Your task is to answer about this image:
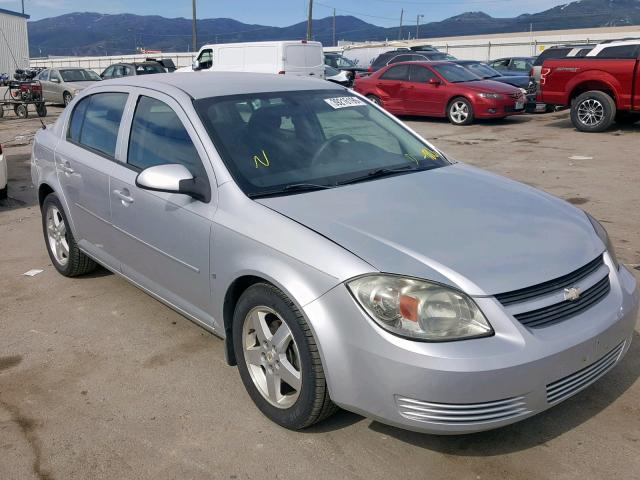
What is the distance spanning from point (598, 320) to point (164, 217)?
231cm

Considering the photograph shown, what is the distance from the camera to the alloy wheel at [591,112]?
1313 cm

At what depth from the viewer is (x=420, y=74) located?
16.2m

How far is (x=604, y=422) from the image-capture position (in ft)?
10.2

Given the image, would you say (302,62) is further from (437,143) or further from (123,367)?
(123,367)

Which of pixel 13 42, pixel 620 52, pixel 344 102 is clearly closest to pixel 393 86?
pixel 620 52

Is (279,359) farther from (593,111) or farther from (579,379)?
(593,111)

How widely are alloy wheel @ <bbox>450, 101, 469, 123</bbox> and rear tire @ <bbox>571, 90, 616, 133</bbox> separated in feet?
8.54

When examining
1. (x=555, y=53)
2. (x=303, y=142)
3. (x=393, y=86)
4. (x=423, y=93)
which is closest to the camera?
(x=303, y=142)

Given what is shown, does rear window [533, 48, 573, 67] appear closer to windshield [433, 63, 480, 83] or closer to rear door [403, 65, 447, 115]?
windshield [433, 63, 480, 83]

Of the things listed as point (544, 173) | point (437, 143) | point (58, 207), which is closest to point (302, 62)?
point (437, 143)

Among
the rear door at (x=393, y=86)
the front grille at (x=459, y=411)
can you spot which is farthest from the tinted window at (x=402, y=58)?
the front grille at (x=459, y=411)

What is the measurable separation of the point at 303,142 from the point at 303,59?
16.5m

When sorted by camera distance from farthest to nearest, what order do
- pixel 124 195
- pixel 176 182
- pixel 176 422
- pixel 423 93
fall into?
1. pixel 423 93
2. pixel 124 195
3. pixel 176 182
4. pixel 176 422

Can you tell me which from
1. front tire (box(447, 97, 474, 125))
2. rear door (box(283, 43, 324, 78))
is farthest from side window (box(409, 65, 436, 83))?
rear door (box(283, 43, 324, 78))
